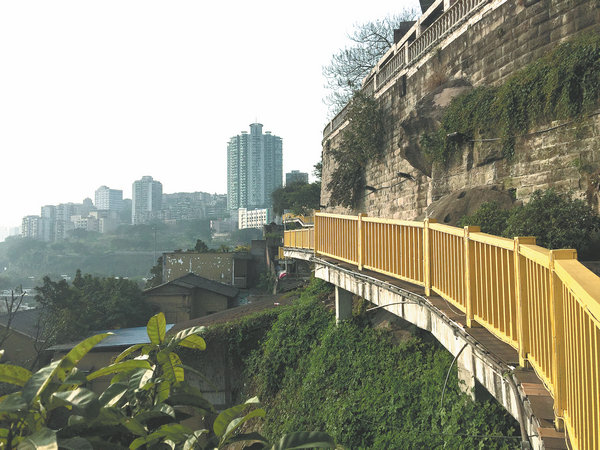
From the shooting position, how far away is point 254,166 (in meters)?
129

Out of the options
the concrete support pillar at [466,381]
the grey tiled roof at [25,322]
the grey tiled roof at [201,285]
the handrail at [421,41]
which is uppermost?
the handrail at [421,41]

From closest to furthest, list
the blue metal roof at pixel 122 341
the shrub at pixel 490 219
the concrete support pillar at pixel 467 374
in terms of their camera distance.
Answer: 1. the concrete support pillar at pixel 467 374
2. the shrub at pixel 490 219
3. the blue metal roof at pixel 122 341

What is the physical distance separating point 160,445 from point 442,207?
27.9ft

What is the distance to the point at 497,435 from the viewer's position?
429 cm

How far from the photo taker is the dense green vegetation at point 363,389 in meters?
4.88

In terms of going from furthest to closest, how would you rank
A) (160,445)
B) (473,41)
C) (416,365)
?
(473,41)
(416,365)
(160,445)

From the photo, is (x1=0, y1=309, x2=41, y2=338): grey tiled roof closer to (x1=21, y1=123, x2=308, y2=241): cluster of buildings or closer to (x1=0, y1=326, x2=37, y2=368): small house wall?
(x1=0, y1=326, x2=37, y2=368): small house wall

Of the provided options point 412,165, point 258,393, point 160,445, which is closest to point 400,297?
point 160,445

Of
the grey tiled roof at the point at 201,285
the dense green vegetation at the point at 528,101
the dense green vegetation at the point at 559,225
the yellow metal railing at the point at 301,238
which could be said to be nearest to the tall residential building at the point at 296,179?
A: the grey tiled roof at the point at 201,285

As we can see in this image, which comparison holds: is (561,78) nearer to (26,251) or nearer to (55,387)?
(55,387)

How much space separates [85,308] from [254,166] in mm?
104070

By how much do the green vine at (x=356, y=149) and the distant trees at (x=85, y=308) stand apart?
618 inches

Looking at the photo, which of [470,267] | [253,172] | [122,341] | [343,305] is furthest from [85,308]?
[253,172]

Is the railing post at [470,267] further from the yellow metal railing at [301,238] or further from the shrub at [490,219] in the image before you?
the yellow metal railing at [301,238]
